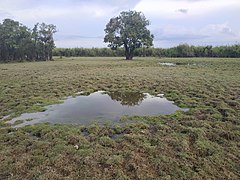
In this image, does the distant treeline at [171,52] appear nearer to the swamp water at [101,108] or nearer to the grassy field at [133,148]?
the swamp water at [101,108]

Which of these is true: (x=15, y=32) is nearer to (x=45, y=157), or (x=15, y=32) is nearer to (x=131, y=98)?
(x=131, y=98)

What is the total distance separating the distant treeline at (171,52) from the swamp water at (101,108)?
111 feet

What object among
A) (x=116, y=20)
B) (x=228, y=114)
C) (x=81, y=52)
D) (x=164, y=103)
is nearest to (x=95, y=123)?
(x=164, y=103)

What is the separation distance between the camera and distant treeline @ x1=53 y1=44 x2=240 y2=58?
36.9 metres

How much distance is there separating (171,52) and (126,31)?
14.1 m

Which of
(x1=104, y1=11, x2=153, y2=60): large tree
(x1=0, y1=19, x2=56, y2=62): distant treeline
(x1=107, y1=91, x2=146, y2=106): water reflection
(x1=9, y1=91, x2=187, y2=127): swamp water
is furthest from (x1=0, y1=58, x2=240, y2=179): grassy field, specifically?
(x1=0, y1=19, x2=56, y2=62): distant treeline

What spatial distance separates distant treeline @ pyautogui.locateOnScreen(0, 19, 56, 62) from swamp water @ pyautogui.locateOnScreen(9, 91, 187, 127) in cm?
3259

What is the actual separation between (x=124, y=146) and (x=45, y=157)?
174cm

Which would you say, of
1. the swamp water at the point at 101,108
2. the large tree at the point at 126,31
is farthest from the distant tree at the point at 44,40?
the swamp water at the point at 101,108

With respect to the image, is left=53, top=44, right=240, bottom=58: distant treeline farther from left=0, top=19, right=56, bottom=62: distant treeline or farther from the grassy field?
the grassy field

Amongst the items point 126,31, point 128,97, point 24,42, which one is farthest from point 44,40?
point 128,97

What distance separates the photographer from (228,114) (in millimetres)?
6496

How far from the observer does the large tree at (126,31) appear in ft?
115

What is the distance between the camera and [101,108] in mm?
7746
